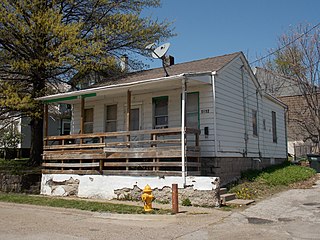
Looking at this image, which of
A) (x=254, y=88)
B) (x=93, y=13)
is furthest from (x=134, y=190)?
(x=93, y=13)

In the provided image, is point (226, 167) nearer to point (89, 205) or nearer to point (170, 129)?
point (170, 129)

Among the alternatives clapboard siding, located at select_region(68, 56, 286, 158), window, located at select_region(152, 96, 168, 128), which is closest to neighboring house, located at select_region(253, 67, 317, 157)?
clapboard siding, located at select_region(68, 56, 286, 158)

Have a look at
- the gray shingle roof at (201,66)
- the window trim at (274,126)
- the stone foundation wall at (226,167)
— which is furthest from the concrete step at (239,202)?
the window trim at (274,126)

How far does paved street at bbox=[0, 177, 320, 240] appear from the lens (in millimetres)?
7516

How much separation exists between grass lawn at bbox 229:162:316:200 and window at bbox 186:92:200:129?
2699mm

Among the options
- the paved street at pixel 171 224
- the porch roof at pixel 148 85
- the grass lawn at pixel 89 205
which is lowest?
the paved street at pixel 171 224

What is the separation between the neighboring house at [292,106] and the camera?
30.5 m

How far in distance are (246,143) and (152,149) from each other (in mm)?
5098

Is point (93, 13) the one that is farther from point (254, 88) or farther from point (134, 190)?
point (134, 190)

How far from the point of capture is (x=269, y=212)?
10086mm

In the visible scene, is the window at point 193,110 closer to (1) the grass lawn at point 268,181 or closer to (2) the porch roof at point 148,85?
(2) the porch roof at point 148,85

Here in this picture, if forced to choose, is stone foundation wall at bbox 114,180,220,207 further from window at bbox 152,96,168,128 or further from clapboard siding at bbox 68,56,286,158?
window at bbox 152,96,168,128

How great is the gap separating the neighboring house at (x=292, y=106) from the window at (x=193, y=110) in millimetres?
18033

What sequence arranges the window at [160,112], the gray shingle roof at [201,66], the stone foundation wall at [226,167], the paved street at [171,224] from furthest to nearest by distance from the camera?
1. the window at [160,112]
2. the gray shingle roof at [201,66]
3. the stone foundation wall at [226,167]
4. the paved street at [171,224]
